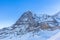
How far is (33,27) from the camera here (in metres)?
3.11

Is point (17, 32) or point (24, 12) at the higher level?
point (24, 12)

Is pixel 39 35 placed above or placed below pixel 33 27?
below

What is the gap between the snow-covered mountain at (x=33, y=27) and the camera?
3070 mm

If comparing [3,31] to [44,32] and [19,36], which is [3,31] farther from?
[44,32]

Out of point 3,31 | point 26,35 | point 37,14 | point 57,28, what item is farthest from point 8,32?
point 57,28

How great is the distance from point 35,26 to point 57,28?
33 centimetres

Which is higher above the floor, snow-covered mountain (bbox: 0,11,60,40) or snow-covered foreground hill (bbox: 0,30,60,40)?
snow-covered mountain (bbox: 0,11,60,40)

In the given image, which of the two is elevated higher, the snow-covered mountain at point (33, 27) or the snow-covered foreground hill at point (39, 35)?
the snow-covered mountain at point (33, 27)

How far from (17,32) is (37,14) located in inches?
16.3

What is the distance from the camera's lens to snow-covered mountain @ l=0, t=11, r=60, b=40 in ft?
10.1

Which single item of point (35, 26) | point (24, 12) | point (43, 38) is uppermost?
point (24, 12)

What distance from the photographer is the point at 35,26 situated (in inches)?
122

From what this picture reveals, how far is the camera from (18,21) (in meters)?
3.18

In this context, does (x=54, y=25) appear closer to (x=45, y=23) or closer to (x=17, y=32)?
(x=45, y=23)
